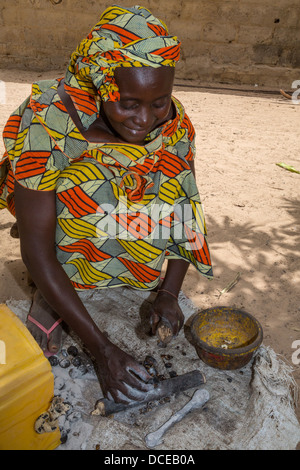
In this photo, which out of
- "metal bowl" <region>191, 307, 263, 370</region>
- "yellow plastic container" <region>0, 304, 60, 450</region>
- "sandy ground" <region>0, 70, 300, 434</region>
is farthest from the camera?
"sandy ground" <region>0, 70, 300, 434</region>

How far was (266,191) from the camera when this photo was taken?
3801mm

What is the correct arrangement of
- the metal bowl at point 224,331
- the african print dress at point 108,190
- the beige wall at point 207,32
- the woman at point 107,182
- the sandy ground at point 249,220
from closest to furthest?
the woman at point 107,182 → the african print dress at point 108,190 → the metal bowl at point 224,331 → the sandy ground at point 249,220 → the beige wall at point 207,32

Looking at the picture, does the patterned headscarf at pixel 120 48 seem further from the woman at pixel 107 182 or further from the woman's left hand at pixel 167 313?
the woman's left hand at pixel 167 313

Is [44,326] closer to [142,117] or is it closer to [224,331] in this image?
[224,331]

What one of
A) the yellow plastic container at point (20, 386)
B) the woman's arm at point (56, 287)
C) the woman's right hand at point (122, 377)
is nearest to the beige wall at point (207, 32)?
the woman's arm at point (56, 287)

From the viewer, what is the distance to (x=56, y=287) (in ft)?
5.96

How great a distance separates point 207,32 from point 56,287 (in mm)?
6685


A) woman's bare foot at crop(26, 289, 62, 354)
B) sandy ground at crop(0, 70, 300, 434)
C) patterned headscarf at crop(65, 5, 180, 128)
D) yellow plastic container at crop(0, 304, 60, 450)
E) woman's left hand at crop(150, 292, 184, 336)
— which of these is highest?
patterned headscarf at crop(65, 5, 180, 128)

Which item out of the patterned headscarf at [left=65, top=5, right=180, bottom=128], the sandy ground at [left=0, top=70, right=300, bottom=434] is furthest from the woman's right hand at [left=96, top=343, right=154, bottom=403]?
the patterned headscarf at [left=65, top=5, right=180, bottom=128]

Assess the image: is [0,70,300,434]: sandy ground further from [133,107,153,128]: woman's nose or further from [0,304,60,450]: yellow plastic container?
[133,107,153,128]: woman's nose

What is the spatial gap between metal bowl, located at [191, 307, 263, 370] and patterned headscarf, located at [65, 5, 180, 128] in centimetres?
116

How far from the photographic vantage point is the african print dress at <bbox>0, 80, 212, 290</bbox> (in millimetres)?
1699

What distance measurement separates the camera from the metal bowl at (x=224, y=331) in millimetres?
1965

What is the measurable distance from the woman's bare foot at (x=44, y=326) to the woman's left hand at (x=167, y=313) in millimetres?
493
